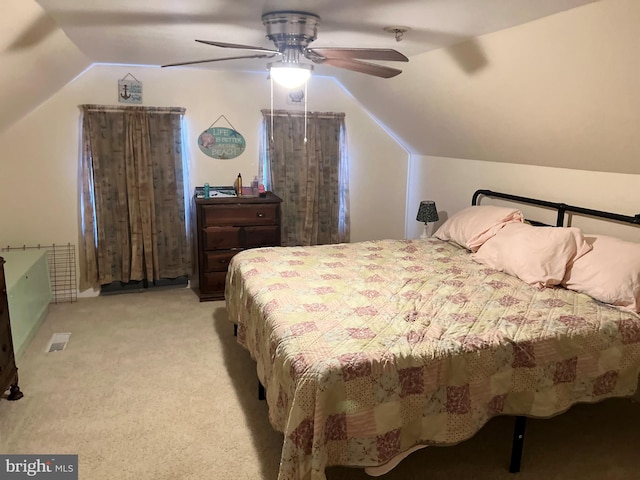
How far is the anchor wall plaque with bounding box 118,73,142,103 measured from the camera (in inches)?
168

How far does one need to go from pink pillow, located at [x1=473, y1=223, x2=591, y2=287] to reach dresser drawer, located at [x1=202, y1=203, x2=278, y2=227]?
206 cm

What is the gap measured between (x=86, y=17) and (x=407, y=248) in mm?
2566

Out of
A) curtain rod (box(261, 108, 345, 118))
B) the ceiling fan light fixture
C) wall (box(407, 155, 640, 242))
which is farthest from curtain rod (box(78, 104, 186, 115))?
wall (box(407, 155, 640, 242))

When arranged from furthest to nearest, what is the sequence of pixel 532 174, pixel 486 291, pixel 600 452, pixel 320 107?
pixel 320 107 < pixel 532 174 < pixel 486 291 < pixel 600 452

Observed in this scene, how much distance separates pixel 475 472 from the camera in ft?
7.44

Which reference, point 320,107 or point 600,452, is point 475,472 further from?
point 320,107

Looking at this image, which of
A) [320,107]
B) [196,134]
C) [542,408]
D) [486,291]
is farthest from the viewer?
[320,107]

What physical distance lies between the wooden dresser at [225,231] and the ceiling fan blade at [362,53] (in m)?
2.08

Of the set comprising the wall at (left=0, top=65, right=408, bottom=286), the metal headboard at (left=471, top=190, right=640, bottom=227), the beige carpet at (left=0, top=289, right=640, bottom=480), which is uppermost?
the wall at (left=0, top=65, right=408, bottom=286)

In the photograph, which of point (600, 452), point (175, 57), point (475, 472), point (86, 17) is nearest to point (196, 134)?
point (175, 57)

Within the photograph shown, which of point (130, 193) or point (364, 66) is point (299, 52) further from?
point (130, 193)

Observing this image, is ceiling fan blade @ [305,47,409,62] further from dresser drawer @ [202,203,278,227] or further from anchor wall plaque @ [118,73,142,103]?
anchor wall plaque @ [118,73,142,103]

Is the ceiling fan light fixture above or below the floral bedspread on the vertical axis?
above

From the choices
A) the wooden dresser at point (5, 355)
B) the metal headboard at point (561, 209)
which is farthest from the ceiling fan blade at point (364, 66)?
the wooden dresser at point (5, 355)
